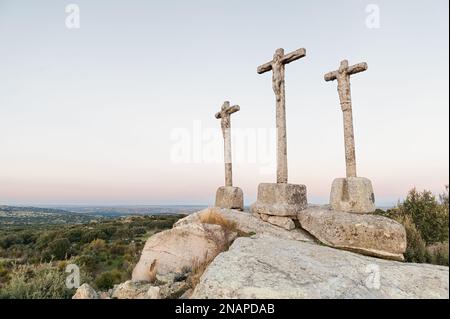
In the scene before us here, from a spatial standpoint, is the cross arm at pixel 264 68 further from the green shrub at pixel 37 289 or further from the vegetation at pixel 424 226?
the green shrub at pixel 37 289

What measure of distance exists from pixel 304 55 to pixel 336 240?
5.34m

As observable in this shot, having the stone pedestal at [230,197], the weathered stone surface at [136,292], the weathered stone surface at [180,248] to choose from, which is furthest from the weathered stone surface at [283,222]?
the weathered stone surface at [136,292]

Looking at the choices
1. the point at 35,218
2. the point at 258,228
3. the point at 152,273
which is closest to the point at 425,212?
the point at 258,228

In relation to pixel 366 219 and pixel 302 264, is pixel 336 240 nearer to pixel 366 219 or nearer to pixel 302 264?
pixel 366 219

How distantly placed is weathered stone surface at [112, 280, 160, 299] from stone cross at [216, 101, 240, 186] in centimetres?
577

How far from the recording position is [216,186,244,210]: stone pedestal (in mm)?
9766

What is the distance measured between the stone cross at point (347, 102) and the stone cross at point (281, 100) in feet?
4.43

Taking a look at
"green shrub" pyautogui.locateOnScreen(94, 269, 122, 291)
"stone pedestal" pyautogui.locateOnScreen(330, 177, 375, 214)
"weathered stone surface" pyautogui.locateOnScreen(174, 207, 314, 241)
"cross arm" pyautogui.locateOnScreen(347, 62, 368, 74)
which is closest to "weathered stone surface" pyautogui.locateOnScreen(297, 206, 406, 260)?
"stone pedestal" pyautogui.locateOnScreen(330, 177, 375, 214)

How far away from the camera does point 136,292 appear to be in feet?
16.3

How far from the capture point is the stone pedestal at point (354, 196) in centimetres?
679

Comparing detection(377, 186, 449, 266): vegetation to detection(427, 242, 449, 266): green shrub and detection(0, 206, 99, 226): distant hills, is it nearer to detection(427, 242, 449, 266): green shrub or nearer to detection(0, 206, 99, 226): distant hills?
detection(427, 242, 449, 266): green shrub

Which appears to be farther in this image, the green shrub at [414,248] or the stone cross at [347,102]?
the stone cross at [347,102]

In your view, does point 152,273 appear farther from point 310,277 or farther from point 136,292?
point 310,277
